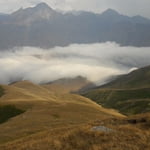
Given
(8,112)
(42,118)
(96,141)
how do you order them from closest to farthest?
(96,141) → (42,118) → (8,112)

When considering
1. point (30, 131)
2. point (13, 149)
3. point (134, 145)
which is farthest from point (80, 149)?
point (30, 131)

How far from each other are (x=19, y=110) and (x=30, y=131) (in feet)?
257

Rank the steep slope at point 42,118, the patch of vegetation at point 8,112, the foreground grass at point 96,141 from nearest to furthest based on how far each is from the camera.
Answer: the foreground grass at point 96,141 → the steep slope at point 42,118 → the patch of vegetation at point 8,112

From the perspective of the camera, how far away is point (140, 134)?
3700 cm

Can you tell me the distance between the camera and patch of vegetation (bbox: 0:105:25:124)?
477 feet

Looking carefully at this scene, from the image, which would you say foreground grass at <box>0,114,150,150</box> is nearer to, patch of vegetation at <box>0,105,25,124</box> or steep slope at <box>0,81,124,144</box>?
steep slope at <box>0,81,124,144</box>

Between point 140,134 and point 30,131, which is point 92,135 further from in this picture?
point 30,131

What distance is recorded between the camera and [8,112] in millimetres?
→ 149625

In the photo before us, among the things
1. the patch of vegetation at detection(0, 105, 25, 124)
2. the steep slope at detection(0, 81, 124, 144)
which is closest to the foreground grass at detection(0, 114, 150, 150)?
the steep slope at detection(0, 81, 124, 144)


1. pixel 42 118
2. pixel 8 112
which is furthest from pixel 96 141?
pixel 8 112

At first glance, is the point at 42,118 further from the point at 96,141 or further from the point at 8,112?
the point at 96,141

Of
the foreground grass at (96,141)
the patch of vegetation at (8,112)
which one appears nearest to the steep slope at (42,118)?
the patch of vegetation at (8,112)

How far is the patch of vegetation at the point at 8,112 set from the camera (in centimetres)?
14550

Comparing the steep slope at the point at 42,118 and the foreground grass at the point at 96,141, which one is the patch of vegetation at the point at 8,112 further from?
the foreground grass at the point at 96,141
